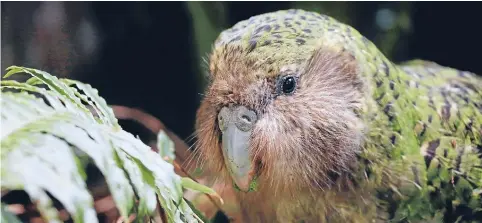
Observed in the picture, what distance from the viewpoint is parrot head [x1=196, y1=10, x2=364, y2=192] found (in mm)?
863

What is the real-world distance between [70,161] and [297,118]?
0.45m

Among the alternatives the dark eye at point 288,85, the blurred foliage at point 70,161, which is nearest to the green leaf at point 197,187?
the blurred foliage at point 70,161

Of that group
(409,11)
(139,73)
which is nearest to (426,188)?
(409,11)

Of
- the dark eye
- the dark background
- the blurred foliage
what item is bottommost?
the dark background

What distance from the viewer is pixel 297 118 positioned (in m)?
0.89

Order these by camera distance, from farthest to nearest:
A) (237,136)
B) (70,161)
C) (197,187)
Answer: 1. (237,136)
2. (197,187)
3. (70,161)

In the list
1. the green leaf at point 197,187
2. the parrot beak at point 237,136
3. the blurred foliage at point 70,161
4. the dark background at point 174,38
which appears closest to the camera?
the blurred foliage at point 70,161

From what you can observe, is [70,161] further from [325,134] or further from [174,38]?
[174,38]

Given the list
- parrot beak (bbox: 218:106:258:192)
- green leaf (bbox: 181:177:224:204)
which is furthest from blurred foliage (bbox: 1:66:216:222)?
parrot beak (bbox: 218:106:258:192)

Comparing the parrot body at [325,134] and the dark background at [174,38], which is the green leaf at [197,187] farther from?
the dark background at [174,38]

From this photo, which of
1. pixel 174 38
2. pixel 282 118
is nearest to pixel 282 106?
pixel 282 118

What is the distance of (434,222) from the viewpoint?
980mm

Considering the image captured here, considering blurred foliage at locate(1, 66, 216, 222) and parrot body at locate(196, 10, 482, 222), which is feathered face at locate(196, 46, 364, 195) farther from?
blurred foliage at locate(1, 66, 216, 222)

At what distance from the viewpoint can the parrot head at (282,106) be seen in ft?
2.83
